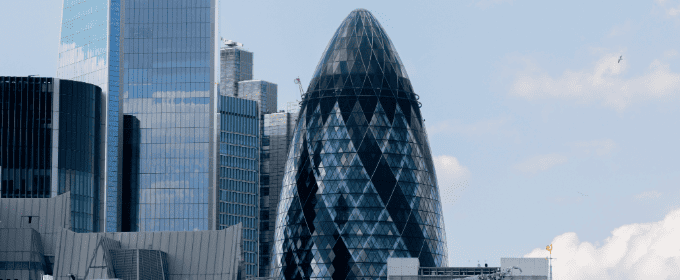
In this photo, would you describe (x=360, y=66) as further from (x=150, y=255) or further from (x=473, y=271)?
(x=150, y=255)

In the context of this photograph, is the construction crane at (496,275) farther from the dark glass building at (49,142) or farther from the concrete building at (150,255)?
the dark glass building at (49,142)

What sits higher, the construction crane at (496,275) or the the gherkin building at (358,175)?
the the gherkin building at (358,175)

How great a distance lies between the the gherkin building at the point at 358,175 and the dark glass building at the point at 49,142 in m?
27.8

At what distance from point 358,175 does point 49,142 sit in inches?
1652

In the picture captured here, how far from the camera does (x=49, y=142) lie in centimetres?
17338

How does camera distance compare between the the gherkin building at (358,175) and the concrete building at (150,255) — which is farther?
the the gherkin building at (358,175)

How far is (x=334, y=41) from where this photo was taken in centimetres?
18125

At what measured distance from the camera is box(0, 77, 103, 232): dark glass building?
17175 cm

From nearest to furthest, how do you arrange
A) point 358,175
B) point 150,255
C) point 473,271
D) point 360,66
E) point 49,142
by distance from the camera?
point 150,255 < point 473,271 < point 49,142 < point 358,175 < point 360,66

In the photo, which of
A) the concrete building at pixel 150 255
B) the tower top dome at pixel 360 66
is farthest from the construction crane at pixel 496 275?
the tower top dome at pixel 360 66

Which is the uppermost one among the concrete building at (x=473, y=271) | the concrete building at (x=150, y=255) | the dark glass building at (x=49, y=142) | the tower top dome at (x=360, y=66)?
the tower top dome at (x=360, y=66)

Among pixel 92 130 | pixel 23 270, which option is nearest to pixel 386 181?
pixel 92 130

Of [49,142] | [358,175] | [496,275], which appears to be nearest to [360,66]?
[358,175]

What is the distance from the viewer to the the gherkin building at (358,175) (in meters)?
174
